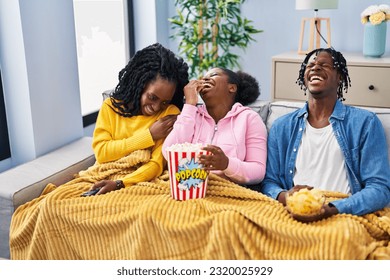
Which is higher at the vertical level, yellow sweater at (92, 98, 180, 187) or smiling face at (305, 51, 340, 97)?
smiling face at (305, 51, 340, 97)

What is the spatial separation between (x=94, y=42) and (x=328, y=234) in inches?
92.1

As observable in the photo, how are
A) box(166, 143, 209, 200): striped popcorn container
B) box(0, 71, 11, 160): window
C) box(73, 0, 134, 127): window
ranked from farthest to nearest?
1. box(73, 0, 134, 127): window
2. box(0, 71, 11, 160): window
3. box(166, 143, 209, 200): striped popcorn container

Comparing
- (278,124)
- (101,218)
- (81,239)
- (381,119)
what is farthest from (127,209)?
Result: (381,119)

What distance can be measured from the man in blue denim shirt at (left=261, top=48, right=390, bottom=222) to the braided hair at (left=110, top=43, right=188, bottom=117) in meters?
0.42

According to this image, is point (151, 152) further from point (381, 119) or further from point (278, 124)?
point (381, 119)

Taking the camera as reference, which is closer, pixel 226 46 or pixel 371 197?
pixel 371 197

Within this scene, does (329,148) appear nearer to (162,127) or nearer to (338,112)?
(338,112)

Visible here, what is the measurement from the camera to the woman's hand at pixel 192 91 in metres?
1.78

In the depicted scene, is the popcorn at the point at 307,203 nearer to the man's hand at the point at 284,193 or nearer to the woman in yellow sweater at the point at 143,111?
the man's hand at the point at 284,193

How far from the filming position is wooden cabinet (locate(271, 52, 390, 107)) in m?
2.87

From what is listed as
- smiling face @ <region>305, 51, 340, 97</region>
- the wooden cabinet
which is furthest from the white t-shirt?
the wooden cabinet

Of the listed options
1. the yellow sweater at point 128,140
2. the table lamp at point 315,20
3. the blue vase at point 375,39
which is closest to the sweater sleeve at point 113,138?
the yellow sweater at point 128,140

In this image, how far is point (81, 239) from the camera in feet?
5.18

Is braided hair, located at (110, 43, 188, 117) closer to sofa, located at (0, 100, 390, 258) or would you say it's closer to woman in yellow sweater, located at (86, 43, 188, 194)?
woman in yellow sweater, located at (86, 43, 188, 194)
